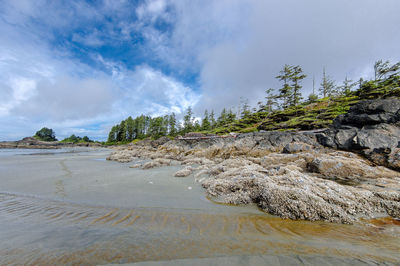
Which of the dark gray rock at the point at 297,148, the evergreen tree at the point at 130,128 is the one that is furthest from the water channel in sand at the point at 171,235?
the evergreen tree at the point at 130,128

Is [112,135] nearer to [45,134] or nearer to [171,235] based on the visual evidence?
[45,134]

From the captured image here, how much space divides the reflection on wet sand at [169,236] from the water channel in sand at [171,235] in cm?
1

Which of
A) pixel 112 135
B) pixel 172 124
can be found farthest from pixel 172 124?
pixel 112 135

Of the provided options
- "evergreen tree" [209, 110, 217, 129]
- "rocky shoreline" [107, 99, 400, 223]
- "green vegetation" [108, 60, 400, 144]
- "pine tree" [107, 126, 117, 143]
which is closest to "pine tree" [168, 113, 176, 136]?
"green vegetation" [108, 60, 400, 144]

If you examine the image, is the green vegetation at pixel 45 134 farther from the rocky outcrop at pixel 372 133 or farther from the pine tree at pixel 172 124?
the rocky outcrop at pixel 372 133

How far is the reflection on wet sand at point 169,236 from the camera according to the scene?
2072 millimetres

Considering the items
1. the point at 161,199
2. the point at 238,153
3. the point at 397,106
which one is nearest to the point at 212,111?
the point at 238,153

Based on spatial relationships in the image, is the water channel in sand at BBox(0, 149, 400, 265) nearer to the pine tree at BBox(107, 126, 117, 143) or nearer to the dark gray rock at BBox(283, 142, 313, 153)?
the dark gray rock at BBox(283, 142, 313, 153)

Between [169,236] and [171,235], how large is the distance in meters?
0.04

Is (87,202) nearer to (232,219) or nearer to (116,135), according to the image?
(232,219)

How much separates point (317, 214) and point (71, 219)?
216 inches

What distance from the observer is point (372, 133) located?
1098cm

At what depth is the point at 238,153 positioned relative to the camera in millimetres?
16516

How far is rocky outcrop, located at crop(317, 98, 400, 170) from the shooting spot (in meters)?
9.01
